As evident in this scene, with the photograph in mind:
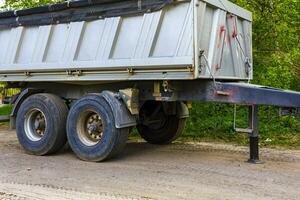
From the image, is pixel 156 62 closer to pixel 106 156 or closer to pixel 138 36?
pixel 138 36

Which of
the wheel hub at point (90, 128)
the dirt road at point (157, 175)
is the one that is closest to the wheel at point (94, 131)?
the wheel hub at point (90, 128)

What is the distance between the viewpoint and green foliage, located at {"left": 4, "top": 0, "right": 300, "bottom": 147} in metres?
10.8

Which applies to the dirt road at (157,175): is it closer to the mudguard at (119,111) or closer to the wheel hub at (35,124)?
the wheel hub at (35,124)

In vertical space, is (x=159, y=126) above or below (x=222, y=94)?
below

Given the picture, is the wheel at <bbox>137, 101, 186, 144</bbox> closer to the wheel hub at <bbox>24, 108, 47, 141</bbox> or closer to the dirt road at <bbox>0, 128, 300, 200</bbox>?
the dirt road at <bbox>0, 128, 300, 200</bbox>

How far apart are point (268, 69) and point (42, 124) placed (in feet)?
17.9

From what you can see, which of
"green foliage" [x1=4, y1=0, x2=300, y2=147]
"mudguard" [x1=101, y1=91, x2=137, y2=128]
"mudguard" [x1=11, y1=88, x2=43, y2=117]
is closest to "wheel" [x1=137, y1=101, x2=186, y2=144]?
"green foliage" [x1=4, y1=0, x2=300, y2=147]

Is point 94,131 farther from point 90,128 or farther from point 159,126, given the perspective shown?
point 159,126

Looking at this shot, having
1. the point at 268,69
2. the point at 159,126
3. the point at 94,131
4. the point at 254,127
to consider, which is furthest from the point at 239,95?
the point at 268,69

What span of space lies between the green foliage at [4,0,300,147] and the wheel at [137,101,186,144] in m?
1.21

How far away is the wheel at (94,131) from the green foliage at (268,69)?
328 cm

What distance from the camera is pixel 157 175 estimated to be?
687 cm

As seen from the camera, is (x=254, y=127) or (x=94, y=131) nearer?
(x=254, y=127)

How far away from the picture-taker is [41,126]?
8.95 meters
